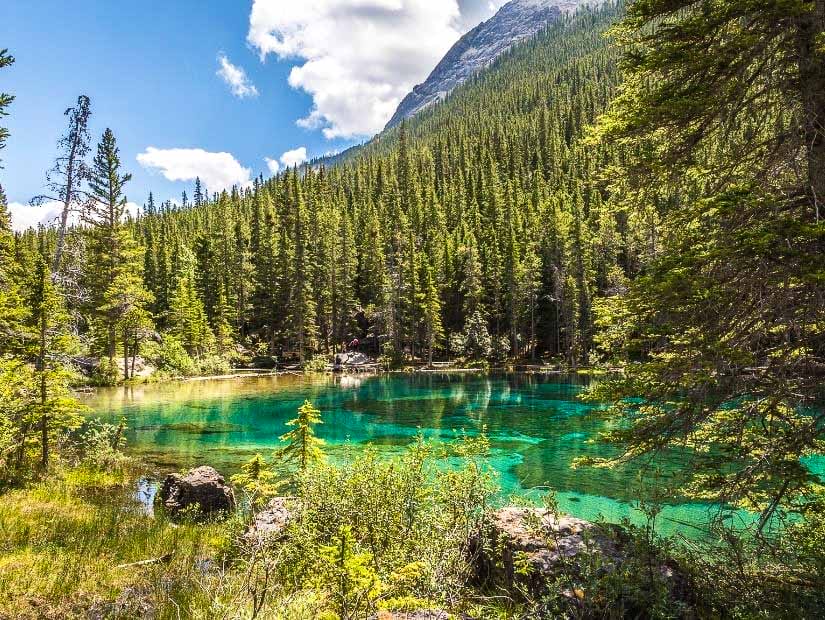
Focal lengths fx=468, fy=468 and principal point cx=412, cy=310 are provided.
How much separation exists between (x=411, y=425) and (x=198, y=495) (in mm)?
14676

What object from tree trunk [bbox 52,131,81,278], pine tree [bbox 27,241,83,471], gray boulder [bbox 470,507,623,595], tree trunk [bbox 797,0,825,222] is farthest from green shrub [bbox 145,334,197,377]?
tree trunk [bbox 797,0,825,222]

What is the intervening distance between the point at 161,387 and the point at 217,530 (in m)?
32.3

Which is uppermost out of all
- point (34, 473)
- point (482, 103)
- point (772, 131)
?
point (482, 103)

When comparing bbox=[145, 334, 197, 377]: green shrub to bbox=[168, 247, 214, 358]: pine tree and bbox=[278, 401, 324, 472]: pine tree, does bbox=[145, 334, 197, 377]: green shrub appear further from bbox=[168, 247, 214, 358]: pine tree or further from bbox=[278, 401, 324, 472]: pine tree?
bbox=[278, 401, 324, 472]: pine tree

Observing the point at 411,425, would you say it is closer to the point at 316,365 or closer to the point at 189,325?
the point at 316,365

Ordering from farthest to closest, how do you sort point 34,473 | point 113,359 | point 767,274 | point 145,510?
1. point 113,359
2. point 34,473
3. point 145,510
4. point 767,274

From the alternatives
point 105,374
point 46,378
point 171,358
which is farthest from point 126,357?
point 46,378

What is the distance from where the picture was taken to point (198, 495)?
10.9 m

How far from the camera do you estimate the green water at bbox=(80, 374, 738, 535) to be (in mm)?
13641

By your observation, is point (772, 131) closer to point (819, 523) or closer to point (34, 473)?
point (819, 523)

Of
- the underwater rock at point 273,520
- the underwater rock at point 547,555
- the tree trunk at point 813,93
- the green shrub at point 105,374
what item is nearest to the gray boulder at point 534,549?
the underwater rock at point 547,555

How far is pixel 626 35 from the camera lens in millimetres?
7133

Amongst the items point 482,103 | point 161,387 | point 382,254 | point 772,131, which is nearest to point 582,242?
point 382,254

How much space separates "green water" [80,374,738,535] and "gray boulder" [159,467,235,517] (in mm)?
3127
